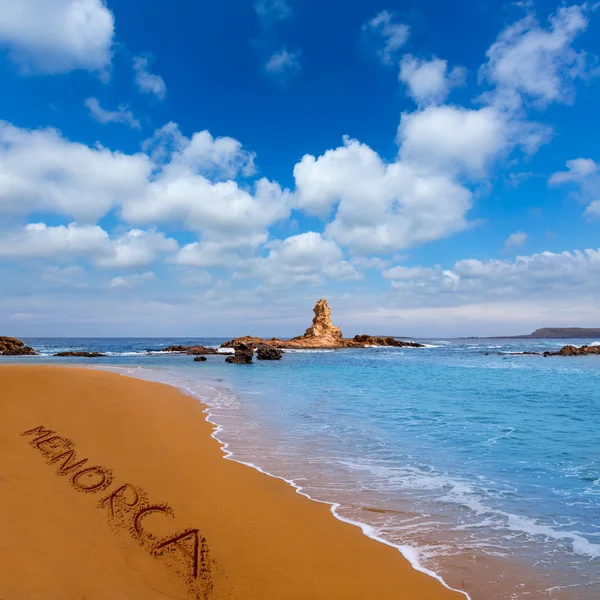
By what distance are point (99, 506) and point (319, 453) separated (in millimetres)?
4457

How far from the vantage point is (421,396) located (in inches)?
668

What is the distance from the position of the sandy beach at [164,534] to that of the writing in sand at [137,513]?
0.01 m

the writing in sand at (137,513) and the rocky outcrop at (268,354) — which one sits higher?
the writing in sand at (137,513)

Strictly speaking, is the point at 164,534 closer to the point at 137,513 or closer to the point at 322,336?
the point at 137,513

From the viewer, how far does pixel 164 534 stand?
4090mm

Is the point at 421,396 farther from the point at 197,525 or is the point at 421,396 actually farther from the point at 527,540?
the point at 197,525

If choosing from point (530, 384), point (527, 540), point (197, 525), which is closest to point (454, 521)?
point (527, 540)

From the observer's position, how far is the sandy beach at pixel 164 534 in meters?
3.30

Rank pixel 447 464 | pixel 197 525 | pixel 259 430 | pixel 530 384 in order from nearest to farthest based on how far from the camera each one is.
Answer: pixel 197 525, pixel 447 464, pixel 259 430, pixel 530 384

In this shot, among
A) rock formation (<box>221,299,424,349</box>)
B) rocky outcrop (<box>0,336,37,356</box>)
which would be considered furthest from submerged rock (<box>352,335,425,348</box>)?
rocky outcrop (<box>0,336,37,356</box>)

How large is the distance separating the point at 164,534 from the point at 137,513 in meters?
0.60

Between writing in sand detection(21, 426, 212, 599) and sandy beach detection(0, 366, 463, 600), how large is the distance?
12 millimetres

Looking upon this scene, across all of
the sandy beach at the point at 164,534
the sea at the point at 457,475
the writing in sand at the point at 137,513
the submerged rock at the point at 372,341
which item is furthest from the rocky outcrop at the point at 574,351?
the writing in sand at the point at 137,513

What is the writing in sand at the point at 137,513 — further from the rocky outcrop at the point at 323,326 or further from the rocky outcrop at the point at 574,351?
the rocky outcrop at the point at 323,326
